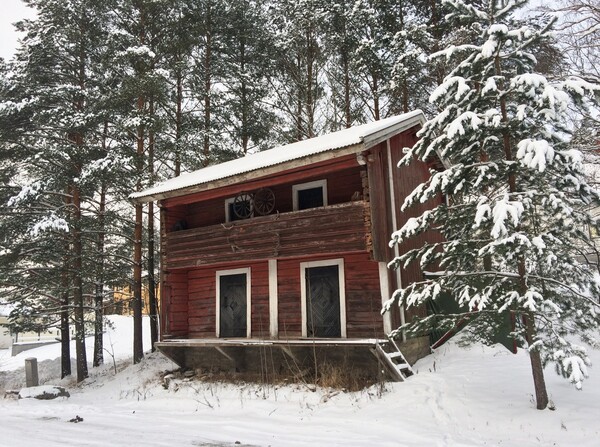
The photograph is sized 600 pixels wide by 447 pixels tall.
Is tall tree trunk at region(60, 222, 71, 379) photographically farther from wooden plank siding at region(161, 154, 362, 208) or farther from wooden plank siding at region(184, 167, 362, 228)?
wooden plank siding at region(161, 154, 362, 208)

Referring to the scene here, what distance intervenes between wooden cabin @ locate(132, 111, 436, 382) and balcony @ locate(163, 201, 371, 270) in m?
0.03

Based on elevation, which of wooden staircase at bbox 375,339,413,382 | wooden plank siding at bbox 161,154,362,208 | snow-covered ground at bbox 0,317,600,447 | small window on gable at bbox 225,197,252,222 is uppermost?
wooden plank siding at bbox 161,154,362,208

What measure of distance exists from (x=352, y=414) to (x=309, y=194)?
6703mm

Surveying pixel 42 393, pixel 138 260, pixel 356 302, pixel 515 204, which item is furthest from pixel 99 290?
pixel 515 204

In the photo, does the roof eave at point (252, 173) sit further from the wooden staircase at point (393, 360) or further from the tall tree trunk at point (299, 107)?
the tall tree trunk at point (299, 107)

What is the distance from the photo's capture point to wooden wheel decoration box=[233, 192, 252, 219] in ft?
48.0

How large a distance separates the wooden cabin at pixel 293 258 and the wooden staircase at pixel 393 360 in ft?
0.63

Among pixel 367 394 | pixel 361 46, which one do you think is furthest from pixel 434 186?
pixel 361 46

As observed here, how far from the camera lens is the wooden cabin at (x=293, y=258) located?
11.1 metres

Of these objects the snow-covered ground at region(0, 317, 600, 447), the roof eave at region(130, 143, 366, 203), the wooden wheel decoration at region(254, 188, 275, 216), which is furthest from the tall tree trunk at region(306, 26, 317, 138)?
the snow-covered ground at region(0, 317, 600, 447)

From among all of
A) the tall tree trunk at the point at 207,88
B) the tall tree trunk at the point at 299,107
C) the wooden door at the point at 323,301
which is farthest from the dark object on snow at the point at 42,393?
the tall tree trunk at the point at 299,107

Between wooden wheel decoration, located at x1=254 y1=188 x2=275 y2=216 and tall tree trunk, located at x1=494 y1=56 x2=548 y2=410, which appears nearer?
tall tree trunk, located at x1=494 y1=56 x2=548 y2=410

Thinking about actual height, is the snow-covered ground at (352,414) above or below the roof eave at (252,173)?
below

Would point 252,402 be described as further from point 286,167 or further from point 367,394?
point 286,167
